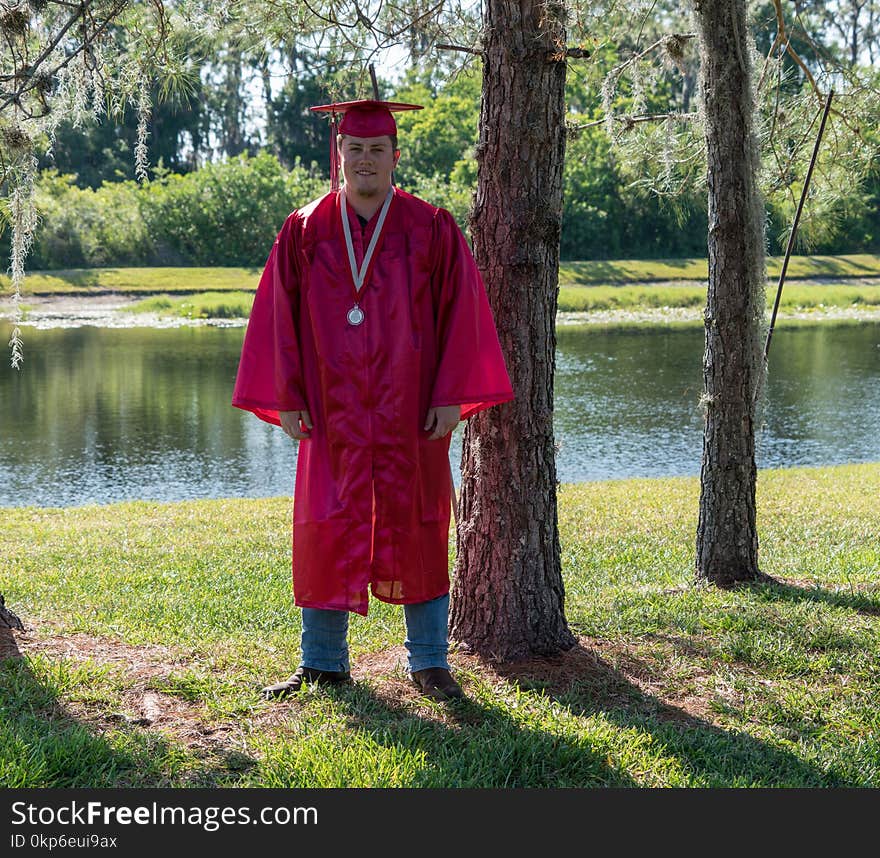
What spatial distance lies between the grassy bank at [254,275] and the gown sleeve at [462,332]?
79.5 ft

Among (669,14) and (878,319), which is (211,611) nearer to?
(669,14)

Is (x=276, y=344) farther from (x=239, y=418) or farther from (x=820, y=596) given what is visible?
(x=239, y=418)

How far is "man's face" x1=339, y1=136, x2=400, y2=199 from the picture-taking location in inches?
130

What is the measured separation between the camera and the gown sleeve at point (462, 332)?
3.32 meters

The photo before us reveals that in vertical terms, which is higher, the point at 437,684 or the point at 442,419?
the point at 442,419

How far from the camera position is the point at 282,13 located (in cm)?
450

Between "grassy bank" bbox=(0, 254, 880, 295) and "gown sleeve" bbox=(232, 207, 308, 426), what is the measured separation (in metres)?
24.3

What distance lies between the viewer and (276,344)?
11.0ft

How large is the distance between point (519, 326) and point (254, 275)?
1139 inches

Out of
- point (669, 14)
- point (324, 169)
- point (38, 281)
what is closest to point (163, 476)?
point (669, 14)

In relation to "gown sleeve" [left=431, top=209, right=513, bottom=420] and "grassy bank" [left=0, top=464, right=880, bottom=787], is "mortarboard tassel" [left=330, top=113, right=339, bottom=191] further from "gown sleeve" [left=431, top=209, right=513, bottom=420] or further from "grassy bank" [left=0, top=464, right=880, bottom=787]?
"grassy bank" [left=0, top=464, right=880, bottom=787]

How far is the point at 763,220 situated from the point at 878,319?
907 inches

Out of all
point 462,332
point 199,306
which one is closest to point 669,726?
point 462,332

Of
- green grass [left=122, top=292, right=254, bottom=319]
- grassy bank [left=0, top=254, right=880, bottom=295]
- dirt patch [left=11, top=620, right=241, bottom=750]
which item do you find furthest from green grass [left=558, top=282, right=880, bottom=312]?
dirt patch [left=11, top=620, right=241, bottom=750]
